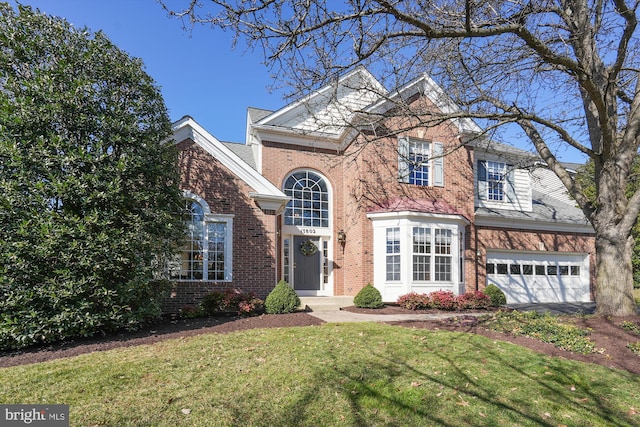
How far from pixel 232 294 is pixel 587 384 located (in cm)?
774

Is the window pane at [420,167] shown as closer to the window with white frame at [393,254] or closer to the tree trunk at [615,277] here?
the window with white frame at [393,254]

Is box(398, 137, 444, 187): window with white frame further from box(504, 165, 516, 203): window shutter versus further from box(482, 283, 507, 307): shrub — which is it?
box(504, 165, 516, 203): window shutter

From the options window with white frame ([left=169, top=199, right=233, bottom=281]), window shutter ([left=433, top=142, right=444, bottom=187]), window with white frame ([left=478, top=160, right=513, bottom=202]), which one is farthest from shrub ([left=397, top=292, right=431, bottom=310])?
window with white frame ([left=478, top=160, right=513, bottom=202])

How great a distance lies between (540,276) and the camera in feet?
55.8

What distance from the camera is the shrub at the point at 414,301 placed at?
482 inches

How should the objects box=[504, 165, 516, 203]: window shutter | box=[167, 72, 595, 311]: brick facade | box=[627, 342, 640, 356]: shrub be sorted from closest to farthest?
box=[627, 342, 640, 356]: shrub → box=[167, 72, 595, 311]: brick facade → box=[504, 165, 516, 203]: window shutter

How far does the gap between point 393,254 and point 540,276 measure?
26.7 feet

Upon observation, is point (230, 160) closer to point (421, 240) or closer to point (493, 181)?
point (421, 240)

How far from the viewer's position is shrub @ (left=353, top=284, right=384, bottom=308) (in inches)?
467

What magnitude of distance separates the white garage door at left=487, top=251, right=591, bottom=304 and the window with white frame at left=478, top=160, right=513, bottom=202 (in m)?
2.46

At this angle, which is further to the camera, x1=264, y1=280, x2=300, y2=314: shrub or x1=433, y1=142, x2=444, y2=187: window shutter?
x1=433, y1=142, x2=444, y2=187: window shutter

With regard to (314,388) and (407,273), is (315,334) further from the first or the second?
(407,273)

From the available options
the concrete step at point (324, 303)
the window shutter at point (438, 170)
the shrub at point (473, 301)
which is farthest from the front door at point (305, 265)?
the window shutter at point (438, 170)

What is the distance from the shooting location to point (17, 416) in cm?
413
